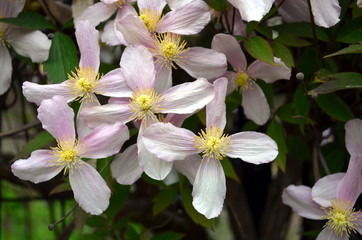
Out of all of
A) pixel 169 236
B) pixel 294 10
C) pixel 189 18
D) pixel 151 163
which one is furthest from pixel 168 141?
pixel 169 236

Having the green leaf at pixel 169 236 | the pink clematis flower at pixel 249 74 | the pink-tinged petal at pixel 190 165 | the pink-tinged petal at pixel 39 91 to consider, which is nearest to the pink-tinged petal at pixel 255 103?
the pink clematis flower at pixel 249 74

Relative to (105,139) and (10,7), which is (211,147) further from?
(10,7)

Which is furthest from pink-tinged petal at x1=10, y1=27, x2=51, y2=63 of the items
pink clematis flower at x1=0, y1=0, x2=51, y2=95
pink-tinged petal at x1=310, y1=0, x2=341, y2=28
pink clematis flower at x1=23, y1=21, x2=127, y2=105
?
pink-tinged petal at x1=310, y1=0, x2=341, y2=28

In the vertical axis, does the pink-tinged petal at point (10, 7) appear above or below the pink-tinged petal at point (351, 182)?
above

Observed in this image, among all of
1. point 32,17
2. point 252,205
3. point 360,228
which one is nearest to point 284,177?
point 252,205

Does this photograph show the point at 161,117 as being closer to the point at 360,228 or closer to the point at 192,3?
the point at 192,3

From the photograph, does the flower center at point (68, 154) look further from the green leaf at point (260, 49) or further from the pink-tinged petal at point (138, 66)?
the green leaf at point (260, 49)
